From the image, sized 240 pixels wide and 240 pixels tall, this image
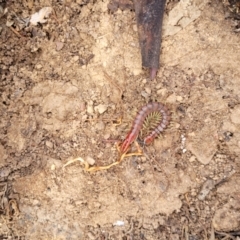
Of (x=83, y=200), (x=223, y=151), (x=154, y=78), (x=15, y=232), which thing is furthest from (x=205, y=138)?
(x=15, y=232)

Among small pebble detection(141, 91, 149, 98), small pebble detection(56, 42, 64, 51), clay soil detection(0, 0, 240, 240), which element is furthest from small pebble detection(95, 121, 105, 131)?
small pebble detection(56, 42, 64, 51)

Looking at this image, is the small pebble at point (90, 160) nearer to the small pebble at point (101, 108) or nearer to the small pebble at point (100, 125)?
the small pebble at point (100, 125)

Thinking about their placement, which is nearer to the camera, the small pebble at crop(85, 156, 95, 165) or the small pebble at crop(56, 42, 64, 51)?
the small pebble at crop(85, 156, 95, 165)

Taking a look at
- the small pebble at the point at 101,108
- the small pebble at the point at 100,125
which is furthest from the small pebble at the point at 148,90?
the small pebble at the point at 100,125

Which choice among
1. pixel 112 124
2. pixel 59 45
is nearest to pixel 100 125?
pixel 112 124

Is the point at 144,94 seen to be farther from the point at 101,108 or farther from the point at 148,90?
the point at 101,108

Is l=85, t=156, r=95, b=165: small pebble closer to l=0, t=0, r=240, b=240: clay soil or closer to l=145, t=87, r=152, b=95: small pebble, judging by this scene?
l=0, t=0, r=240, b=240: clay soil

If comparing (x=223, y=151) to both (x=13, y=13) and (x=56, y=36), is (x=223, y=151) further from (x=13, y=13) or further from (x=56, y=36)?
(x=13, y=13)
